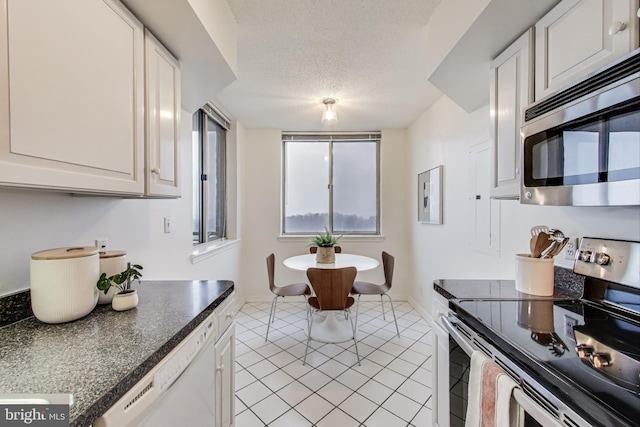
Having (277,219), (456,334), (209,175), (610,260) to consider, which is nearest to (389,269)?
(277,219)

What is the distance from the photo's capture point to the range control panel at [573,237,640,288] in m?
0.98

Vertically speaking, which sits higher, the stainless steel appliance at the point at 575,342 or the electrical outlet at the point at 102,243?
the electrical outlet at the point at 102,243

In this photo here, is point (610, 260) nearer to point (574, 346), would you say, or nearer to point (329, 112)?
point (574, 346)

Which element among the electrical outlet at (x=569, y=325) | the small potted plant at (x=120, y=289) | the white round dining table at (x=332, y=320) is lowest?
the white round dining table at (x=332, y=320)

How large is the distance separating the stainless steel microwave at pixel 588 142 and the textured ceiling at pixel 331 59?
1014mm

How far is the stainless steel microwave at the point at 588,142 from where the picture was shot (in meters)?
0.78

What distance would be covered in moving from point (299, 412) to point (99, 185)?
66.2 inches

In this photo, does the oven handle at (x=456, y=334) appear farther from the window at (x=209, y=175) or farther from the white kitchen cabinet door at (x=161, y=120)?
the window at (x=209, y=175)

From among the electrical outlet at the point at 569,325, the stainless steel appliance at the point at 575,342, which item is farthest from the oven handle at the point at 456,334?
the electrical outlet at the point at 569,325

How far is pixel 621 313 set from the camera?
100cm

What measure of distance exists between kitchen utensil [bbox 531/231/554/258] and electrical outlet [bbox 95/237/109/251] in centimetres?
210

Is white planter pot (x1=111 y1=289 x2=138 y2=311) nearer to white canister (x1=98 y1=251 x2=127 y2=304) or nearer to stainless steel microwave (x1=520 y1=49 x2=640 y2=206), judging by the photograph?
white canister (x1=98 y1=251 x2=127 y2=304)

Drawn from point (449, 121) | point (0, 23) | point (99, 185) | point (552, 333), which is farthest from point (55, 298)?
point (449, 121)

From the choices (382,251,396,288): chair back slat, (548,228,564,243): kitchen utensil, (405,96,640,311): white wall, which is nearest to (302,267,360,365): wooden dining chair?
(382,251,396,288): chair back slat
